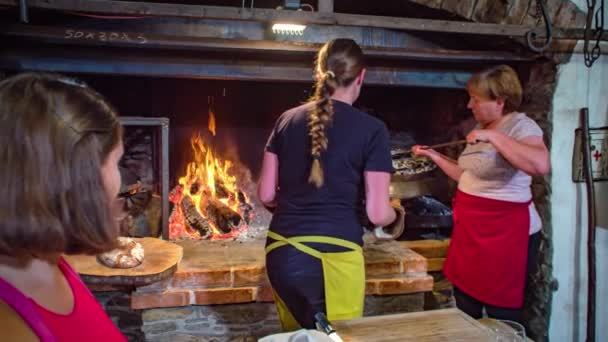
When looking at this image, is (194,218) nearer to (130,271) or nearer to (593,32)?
(130,271)

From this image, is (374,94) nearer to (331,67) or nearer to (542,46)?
(542,46)

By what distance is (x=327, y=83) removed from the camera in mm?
1722

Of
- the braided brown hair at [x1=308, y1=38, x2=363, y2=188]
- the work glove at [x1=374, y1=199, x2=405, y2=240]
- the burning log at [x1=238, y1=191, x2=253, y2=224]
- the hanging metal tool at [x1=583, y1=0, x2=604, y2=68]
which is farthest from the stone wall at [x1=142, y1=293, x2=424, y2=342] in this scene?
the hanging metal tool at [x1=583, y1=0, x2=604, y2=68]

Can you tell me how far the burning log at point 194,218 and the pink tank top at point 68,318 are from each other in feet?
7.26

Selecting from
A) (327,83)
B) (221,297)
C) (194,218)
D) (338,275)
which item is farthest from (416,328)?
(194,218)

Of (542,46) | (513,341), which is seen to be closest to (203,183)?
(542,46)

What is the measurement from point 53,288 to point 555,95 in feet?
8.98

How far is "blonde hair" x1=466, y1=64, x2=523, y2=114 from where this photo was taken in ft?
7.29

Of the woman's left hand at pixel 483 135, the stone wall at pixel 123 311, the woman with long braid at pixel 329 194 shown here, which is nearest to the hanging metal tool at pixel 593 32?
the woman's left hand at pixel 483 135

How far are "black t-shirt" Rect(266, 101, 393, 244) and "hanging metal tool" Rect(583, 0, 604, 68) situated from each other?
1564 millimetres

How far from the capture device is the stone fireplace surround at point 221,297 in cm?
238

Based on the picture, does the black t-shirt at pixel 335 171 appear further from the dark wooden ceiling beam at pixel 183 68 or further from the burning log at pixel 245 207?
the burning log at pixel 245 207

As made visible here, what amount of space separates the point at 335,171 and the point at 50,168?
1.09 meters

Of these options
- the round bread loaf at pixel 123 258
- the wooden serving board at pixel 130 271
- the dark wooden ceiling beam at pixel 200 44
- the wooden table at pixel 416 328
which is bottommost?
the wooden serving board at pixel 130 271
